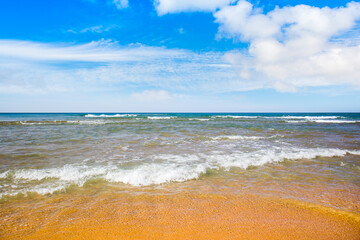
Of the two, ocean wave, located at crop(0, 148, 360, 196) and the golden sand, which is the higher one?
ocean wave, located at crop(0, 148, 360, 196)

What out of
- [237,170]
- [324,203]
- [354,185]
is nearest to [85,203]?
[237,170]

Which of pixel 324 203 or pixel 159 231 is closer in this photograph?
pixel 159 231

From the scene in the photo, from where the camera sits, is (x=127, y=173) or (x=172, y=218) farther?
(x=127, y=173)

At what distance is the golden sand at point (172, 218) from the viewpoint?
9.53 feet

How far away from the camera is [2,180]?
504 centimetres

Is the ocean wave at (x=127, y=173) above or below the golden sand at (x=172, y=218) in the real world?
above

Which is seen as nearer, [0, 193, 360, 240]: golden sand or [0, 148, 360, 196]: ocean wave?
[0, 193, 360, 240]: golden sand

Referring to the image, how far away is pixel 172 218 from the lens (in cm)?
331

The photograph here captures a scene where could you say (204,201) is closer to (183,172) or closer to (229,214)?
(229,214)

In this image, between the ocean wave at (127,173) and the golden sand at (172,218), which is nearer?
the golden sand at (172,218)

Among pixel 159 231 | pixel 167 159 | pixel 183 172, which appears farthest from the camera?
pixel 167 159

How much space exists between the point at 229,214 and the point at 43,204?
3505 mm

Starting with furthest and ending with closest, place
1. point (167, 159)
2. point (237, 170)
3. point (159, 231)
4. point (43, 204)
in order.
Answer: point (167, 159), point (237, 170), point (43, 204), point (159, 231)

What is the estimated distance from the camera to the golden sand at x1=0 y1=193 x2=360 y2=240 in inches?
114
